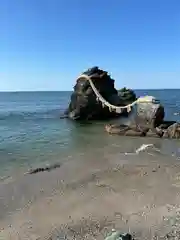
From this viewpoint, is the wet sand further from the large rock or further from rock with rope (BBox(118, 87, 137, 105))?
rock with rope (BBox(118, 87, 137, 105))

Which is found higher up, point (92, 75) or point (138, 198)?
point (92, 75)

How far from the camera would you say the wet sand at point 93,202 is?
7.83 m

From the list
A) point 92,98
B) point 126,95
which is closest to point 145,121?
point 92,98

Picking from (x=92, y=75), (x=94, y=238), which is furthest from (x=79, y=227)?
(x=92, y=75)

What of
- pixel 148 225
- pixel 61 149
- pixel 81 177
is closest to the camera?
pixel 148 225

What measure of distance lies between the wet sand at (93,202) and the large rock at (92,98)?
21.0 m

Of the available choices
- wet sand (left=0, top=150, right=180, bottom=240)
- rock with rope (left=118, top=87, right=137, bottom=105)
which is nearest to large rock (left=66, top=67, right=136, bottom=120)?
rock with rope (left=118, top=87, right=137, bottom=105)

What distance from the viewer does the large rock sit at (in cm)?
3522

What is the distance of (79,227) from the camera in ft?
Result: 26.3

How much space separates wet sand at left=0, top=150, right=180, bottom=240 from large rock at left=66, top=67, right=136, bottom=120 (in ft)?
68.8

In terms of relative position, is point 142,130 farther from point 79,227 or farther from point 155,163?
point 79,227

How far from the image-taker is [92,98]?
116 feet

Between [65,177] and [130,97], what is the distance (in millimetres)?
30050

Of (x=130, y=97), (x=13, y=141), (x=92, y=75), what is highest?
(x=92, y=75)
